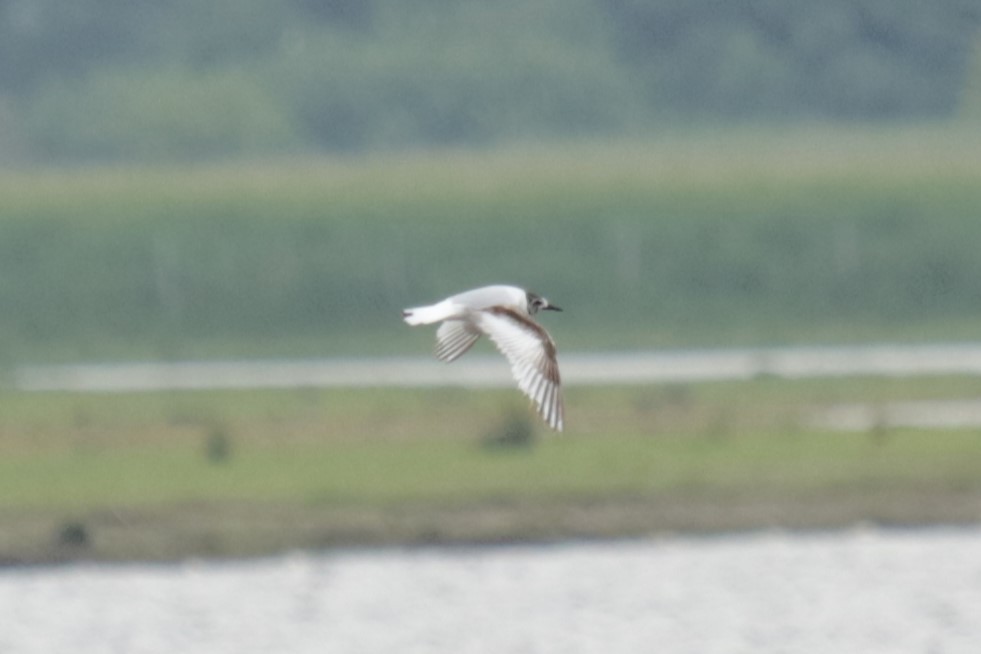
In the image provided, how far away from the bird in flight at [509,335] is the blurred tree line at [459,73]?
1911 inches

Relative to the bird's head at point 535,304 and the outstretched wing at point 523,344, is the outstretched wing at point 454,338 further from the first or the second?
the bird's head at point 535,304

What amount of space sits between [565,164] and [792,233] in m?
9.48

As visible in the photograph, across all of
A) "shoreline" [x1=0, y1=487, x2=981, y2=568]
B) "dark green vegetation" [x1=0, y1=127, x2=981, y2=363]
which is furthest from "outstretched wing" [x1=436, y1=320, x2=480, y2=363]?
"dark green vegetation" [x1=0, y1=127, x2=981, y2=363]

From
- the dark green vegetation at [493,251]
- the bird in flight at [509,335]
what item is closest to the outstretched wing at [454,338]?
the bird in flight at [509,335]

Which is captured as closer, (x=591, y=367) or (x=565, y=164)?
(x=591, y=367)

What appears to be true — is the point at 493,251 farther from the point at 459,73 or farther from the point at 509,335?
the point at 509,335

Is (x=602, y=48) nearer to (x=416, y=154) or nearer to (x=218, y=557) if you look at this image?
(x=416, y=154)

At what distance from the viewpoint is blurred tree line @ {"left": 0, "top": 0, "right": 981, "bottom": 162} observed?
2420 inches

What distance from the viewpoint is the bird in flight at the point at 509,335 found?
37.9ft

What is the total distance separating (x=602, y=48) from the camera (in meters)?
63.0

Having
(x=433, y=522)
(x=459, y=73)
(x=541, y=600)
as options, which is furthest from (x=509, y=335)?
(x=459, y=73)

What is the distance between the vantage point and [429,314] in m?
11.1

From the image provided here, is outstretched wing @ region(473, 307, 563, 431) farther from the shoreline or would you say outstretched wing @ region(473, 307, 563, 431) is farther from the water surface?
the shoreline

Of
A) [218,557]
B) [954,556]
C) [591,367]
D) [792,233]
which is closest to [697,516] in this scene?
[954,556]
